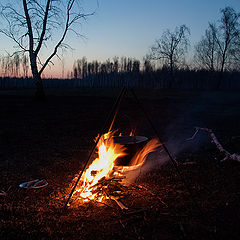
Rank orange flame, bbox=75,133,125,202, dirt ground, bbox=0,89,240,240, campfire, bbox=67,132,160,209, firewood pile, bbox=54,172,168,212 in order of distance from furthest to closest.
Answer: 1. orange flame, bbox=75,133,125,202
2. campfire, bbox=67,132,160,209
3. firewood pile, bbox=54,172,168,212
4. dirt ground, bbox=0,89,240,240

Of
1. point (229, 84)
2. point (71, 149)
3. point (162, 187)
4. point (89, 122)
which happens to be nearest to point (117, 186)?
point (162, 187)

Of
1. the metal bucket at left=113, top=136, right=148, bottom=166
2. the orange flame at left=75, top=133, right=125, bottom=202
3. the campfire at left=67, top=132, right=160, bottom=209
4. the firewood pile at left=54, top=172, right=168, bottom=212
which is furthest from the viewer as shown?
the metal bucket at left=113, top=136, right=148, bottom=166

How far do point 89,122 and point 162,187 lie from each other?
7068mm

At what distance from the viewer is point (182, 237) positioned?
255 cm

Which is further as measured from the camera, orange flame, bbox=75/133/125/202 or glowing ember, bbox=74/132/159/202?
orange flame, bbox=75/133/125/202

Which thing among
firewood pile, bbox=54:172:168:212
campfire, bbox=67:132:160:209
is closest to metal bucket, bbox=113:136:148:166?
campfire, bbox=67:132:160:209

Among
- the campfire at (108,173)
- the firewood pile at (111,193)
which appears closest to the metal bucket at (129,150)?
the campfire at (108,173)

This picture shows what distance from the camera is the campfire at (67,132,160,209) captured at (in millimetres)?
3514

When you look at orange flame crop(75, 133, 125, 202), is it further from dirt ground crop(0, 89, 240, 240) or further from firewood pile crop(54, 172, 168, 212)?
dirt ground crop(0, 89, 240, 240)

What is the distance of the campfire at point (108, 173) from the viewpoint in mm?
3514

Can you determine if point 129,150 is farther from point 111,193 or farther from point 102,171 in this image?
point 111,193

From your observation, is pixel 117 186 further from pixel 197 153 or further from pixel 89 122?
pixel 89 122

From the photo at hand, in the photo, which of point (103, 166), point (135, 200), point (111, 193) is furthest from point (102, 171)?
point (135, 200)

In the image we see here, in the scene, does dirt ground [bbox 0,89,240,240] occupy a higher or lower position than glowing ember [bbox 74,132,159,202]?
lower
